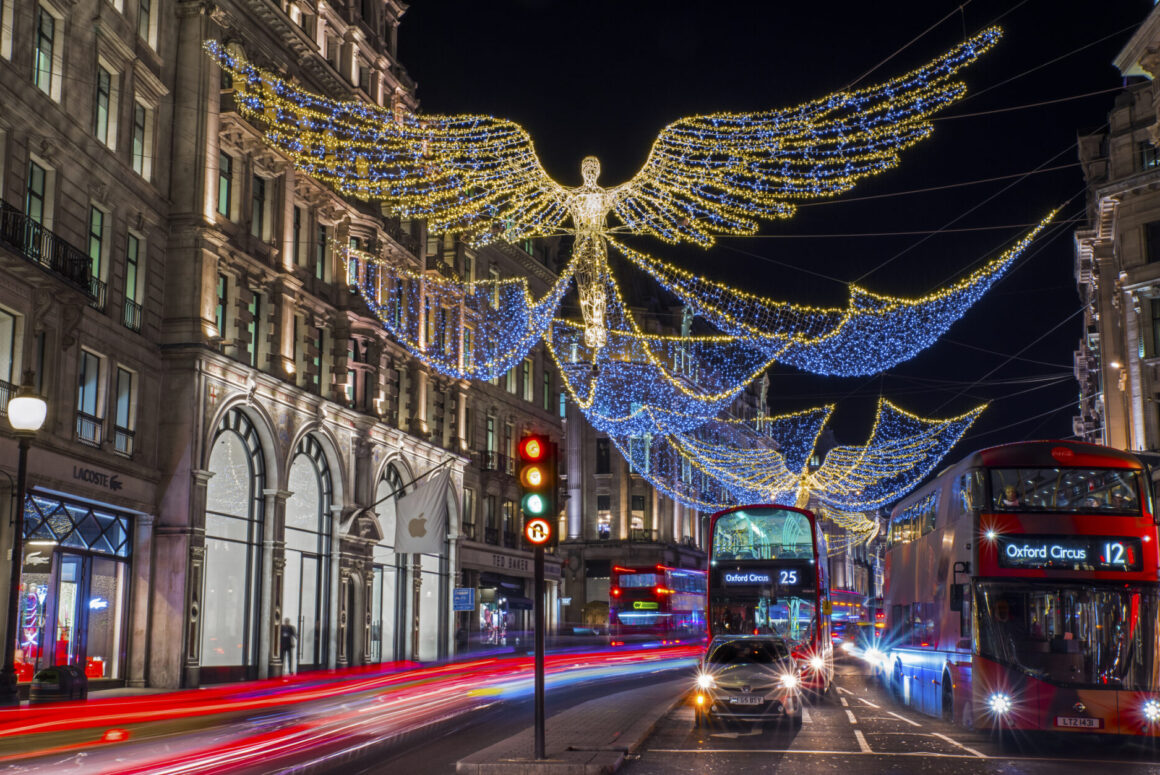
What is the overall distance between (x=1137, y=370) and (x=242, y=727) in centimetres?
3196

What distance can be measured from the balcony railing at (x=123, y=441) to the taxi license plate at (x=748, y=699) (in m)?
15.9

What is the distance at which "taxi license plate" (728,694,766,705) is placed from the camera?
19.5 meters

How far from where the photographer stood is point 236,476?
3294cm

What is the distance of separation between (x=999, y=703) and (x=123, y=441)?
2013 centimetres

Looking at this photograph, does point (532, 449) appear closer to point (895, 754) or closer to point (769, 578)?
point (895, 754)

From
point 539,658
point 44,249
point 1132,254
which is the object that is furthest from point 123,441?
point 1132,254

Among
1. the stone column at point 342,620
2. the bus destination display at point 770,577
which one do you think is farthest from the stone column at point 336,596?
the bus destination display at point 770,577

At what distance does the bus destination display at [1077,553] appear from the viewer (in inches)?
685

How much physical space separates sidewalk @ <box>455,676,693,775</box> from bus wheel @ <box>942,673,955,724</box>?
15.5ft

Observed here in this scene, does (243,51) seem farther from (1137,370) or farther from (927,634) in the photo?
(1137,370)

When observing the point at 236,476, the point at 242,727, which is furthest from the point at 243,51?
the point at 242,727

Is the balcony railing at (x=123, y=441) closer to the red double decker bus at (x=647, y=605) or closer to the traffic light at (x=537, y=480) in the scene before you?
the traffic light at (x=537, y=480)

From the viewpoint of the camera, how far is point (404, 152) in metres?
33.2

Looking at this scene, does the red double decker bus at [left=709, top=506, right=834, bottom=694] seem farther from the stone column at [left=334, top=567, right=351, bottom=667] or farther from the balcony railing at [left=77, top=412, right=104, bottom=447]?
the balcony railing at [left=77, top=412, right=104, bottom=447]
